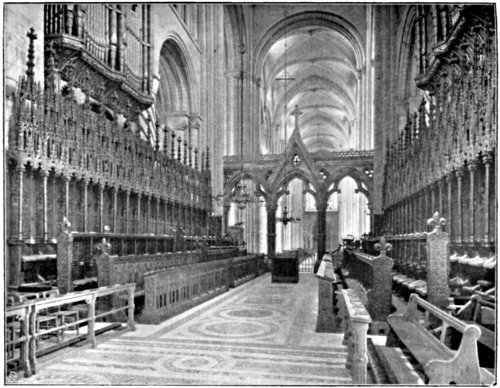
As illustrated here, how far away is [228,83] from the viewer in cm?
2573

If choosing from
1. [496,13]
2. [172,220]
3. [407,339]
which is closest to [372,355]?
[407,339]

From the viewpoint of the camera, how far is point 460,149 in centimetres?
721

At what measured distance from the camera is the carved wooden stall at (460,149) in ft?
19.7

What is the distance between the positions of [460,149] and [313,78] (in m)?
29.6

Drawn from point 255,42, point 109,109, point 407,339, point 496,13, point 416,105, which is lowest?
point 407,339

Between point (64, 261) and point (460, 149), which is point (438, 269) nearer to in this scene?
point (460, 149)

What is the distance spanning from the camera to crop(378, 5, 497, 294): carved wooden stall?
601 cm

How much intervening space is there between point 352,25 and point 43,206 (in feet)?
71.0

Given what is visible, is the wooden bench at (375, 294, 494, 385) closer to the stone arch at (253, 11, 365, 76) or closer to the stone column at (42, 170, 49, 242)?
the stone column at (42, 170, 49, 242)

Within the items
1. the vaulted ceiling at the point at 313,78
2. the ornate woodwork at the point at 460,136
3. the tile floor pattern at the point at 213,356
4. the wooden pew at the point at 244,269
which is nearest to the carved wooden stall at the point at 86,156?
the tile floor pattern at the point at 213,356

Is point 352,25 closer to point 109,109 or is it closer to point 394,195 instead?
point 394,195

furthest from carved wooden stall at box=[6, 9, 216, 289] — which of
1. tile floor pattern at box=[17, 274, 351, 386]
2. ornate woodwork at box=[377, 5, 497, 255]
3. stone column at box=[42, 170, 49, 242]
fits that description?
ornate woodwork at box=[377, 5, 497, 255]

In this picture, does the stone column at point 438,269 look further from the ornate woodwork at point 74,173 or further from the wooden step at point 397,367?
the ornate woodwork at point 74,173

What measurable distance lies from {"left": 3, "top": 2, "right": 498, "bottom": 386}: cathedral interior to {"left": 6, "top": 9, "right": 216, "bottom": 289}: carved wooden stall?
43 mm
